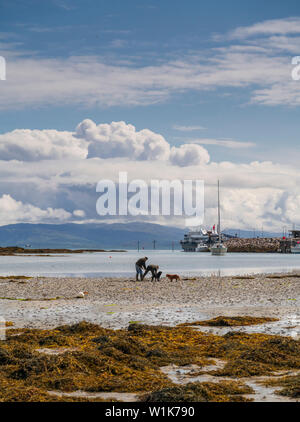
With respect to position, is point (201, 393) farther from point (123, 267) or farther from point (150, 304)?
point (123, 267)

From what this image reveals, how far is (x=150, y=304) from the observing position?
1145 inches

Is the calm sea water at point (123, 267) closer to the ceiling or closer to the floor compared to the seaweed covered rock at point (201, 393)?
closer to the floor

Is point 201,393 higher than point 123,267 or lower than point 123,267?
higher

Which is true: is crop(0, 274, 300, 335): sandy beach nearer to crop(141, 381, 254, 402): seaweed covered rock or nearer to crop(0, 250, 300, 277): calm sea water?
crop(141, 381, 254, 402): seaweed covered rock

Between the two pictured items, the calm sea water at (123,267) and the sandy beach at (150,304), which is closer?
the sandy beach at (150,304)

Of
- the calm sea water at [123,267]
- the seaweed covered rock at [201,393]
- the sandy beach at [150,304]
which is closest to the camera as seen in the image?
the seaweed covered rock at [201,393]

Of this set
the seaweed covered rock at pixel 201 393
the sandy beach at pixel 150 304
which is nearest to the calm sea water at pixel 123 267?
the sandy beach at pixel 150 304

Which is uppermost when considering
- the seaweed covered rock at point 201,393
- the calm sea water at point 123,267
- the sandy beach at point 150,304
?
the seaweed covered rock at point 201,393

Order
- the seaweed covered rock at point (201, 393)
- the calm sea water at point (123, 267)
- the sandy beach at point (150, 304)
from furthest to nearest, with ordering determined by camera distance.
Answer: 1. the calm sea water at point (123, 267)
2. the sandy beach at point (150, 304)
3. the seaweed covered rock at point (201, 393)

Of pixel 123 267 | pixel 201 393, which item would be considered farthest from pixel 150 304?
pixel 123 267

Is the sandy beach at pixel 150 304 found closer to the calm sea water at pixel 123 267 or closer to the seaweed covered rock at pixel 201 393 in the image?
the seaweed covered rock at pixel 201 393

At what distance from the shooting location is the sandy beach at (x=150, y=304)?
22875 mm

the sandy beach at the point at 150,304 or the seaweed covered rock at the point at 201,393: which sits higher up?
the seaweed covered rock at the point at 201,393
